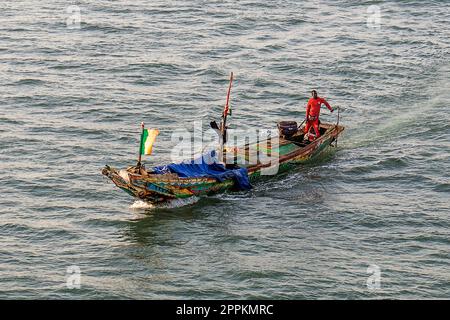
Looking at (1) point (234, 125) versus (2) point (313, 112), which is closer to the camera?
(2) point (313, 112)

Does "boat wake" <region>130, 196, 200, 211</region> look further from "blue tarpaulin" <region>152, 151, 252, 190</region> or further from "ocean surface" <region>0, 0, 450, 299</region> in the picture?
"blue tarpaulin" <region>152, 151, 252, 190</region>

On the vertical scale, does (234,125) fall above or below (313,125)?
below

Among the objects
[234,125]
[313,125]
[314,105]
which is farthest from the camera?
[234,125]

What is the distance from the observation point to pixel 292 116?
4050 cm

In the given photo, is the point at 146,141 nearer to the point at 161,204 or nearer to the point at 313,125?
the point at 161,204

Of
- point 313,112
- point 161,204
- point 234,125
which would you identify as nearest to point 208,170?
point 161,204

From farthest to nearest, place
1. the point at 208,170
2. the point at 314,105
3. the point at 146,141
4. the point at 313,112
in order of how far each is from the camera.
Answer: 1. the point at 313,112
2. the point at 314,105
3. the point at 208,170
4. the point at 146,141

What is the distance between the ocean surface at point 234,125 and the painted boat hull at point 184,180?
478 mm

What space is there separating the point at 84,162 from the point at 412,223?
1243cm

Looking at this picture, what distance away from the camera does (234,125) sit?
39.5 metres

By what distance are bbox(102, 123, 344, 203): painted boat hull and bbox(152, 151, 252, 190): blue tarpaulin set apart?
0.21 meters

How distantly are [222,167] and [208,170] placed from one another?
56 centimetres

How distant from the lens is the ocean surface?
28.0m
